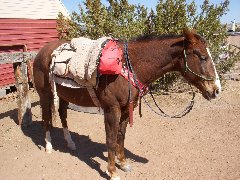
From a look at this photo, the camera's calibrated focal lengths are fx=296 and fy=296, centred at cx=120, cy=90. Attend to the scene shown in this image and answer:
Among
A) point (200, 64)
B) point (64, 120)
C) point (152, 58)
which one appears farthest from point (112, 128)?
point (64, 120)

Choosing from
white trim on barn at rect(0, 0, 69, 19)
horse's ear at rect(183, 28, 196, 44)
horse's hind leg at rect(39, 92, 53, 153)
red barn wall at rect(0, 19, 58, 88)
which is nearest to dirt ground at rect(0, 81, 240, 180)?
horse's hind leg at rect(39, 92, 53, 153)

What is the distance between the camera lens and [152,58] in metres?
3.96

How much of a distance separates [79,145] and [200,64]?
292cm

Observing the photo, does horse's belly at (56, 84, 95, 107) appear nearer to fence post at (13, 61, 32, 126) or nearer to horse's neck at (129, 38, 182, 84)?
horse's neck at (129, 38, 182, 84)

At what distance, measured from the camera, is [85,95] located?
14.6 feet

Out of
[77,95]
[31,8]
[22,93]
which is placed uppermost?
[31,8]

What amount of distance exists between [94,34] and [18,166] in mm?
5506

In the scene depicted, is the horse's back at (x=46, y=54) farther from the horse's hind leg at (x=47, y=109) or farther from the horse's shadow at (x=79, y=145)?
the horse's shadow at (x=79, y=145)

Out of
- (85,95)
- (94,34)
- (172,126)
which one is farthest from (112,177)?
(94,34)

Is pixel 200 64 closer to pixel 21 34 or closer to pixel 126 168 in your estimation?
pixel 126 168

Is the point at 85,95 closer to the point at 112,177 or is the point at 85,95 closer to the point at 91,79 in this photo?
the point at 91,79

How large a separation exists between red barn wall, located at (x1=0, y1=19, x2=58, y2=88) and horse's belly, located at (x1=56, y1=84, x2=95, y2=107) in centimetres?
597

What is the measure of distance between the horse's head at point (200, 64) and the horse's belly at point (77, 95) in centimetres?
155

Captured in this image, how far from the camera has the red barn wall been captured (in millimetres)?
10234
